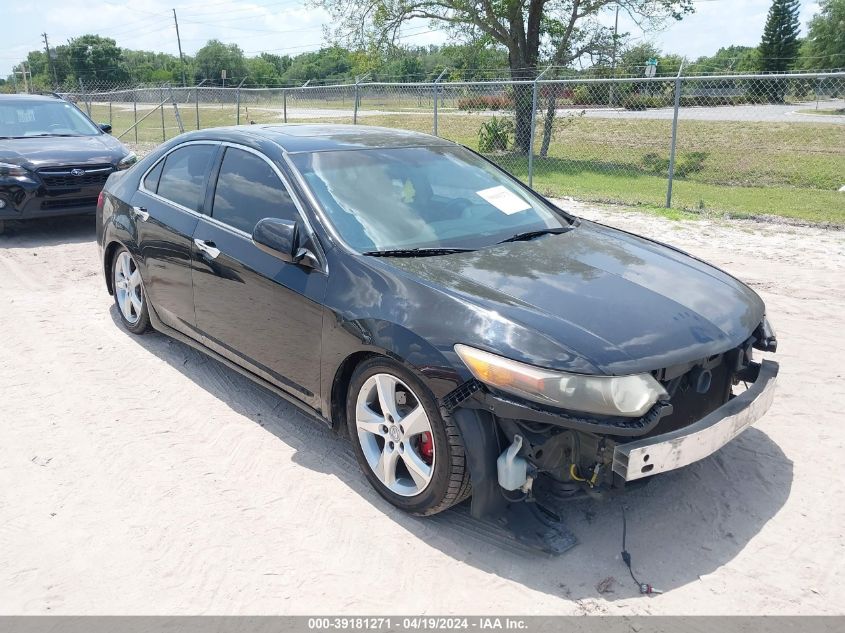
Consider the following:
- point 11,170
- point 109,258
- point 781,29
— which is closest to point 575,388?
point 109,258

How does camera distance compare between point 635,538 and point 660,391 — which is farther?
point 635,538

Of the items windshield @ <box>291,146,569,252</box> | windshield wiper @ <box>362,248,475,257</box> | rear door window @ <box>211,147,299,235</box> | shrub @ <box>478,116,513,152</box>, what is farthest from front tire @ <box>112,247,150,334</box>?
shrub @ <box>478,116,513,152</box>

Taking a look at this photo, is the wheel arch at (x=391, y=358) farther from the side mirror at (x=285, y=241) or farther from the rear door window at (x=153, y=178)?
the rear door window at (x=153, y=178)

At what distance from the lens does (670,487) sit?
3557 millimetres

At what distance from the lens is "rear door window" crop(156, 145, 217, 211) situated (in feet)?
15.2

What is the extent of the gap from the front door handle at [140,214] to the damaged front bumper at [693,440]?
3.60 m

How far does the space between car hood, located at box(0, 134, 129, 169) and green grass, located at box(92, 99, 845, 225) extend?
7.21 metres

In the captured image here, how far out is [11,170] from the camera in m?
8.53

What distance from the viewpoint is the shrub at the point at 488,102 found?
1816 centimetres

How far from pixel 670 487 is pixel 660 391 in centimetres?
88

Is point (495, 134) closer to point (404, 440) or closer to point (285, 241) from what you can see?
point (285, 241)

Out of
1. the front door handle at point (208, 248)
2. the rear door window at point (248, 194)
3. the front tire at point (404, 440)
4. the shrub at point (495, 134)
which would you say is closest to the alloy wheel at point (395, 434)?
the front tire at point (404, 440)
